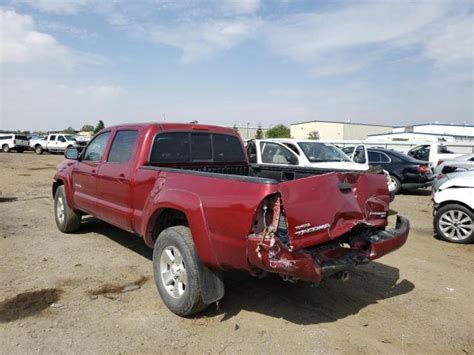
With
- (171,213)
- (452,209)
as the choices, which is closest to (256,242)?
(171,213)

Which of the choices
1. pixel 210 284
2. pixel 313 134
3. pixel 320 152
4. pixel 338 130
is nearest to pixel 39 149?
pixel 320 152

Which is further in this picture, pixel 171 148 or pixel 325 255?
pixel 171 148

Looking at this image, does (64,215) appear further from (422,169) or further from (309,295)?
(422,169)

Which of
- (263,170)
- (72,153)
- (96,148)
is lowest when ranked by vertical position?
(263,170)

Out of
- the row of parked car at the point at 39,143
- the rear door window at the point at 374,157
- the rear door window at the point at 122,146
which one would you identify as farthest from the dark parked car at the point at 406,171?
the row of parked car at the point at 39,143

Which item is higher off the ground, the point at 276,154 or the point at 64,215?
the point at 276,154

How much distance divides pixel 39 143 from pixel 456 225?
3930 cm

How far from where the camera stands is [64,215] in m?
7.17

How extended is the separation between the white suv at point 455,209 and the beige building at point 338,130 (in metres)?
76.6

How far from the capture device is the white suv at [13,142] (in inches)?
1606

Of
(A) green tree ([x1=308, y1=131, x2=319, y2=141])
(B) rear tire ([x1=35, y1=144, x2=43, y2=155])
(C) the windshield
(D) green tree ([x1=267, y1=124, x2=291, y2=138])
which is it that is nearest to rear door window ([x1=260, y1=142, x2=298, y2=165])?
(C) the windshield

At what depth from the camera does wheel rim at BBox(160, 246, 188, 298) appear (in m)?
4.07

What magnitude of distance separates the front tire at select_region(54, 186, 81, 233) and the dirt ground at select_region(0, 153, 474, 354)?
0.62 m

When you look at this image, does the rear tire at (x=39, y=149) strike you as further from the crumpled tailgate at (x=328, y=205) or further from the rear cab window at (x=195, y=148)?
the crumpled tailgate at (x=328, y=205)
